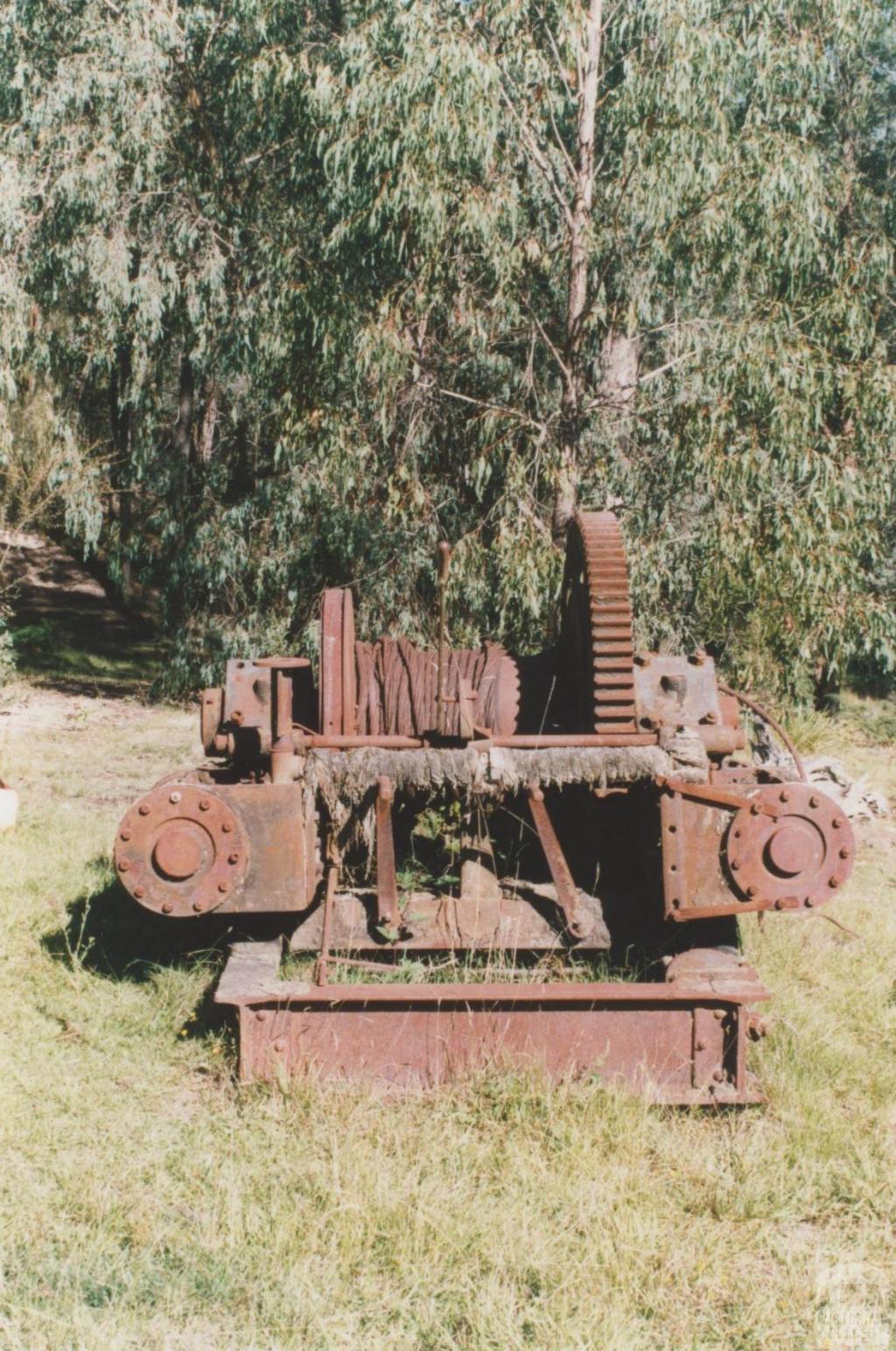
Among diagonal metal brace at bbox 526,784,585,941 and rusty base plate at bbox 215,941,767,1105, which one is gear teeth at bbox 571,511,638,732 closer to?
diagonal metal brace at bbox 526,784,585,941

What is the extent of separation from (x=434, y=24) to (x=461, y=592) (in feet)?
13.0

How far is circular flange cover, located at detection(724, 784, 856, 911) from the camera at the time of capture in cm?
444

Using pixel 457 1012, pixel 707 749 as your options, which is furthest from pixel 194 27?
pixel 457 1012

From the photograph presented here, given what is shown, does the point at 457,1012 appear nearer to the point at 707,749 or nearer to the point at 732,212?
the point at 707,749

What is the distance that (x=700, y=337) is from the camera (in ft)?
32.2

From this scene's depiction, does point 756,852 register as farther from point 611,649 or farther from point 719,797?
point 611,649

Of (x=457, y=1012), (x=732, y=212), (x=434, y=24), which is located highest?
(x=434, y=24)

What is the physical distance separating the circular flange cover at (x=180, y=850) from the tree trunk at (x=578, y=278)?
5.36 metres

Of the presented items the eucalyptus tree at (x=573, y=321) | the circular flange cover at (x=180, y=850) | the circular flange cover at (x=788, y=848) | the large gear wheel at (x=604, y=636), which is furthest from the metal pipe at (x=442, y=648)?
the eucalyptus tree at (x=573, y=321)

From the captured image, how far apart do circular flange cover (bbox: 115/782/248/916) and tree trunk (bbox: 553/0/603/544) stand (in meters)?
5.36

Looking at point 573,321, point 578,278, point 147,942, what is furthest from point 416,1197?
point 578,278

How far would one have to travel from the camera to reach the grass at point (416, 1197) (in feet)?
10.4

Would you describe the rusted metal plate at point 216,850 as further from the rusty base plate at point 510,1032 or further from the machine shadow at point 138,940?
the machine shadow at point 138,940

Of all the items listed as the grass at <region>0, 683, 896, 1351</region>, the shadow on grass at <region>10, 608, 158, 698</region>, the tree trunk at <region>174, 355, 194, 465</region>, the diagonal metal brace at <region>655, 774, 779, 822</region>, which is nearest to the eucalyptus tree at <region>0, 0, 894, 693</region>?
the tree trunk at <region>174, 355, 194, 465</region>
